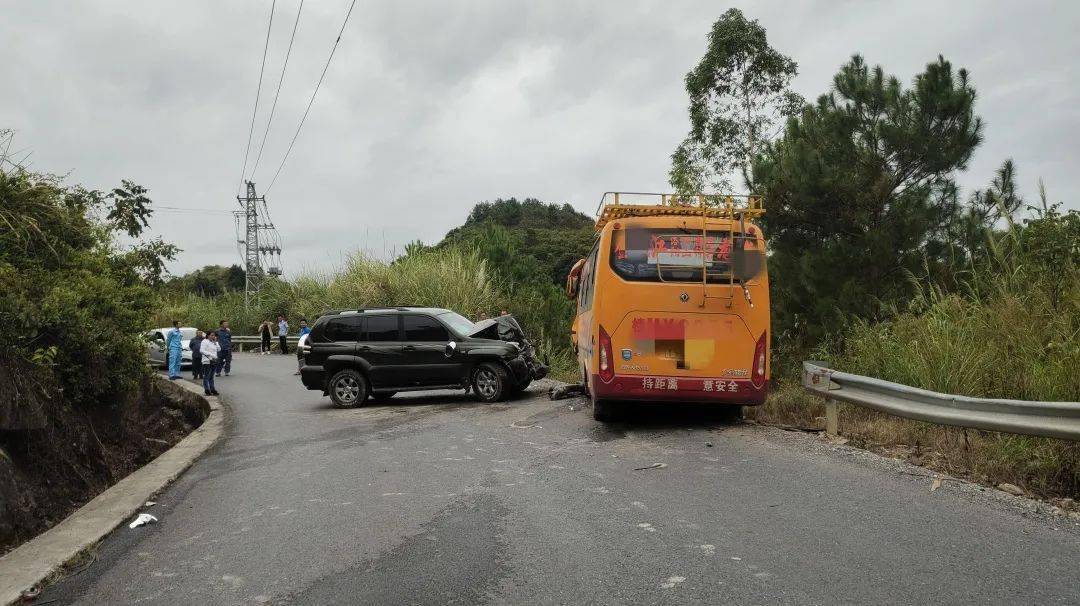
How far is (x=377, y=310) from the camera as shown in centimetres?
1573

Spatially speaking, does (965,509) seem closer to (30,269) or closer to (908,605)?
(908,605)

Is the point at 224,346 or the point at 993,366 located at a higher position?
the point at 224,346

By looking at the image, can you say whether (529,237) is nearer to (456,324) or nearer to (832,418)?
(456,324)

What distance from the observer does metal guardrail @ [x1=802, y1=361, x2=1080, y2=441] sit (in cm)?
555

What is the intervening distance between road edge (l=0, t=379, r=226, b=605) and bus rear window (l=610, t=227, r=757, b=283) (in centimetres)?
567

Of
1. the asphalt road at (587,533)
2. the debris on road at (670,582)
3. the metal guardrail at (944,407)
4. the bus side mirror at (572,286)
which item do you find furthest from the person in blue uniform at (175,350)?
the debris on road at (670,582)

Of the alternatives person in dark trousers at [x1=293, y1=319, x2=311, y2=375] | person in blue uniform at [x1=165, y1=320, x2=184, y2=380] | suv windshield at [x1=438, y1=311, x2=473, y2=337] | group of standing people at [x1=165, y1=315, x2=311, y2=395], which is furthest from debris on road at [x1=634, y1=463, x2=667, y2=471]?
person in blue uniform at [x1=165, y1=320, x2=184, y2=380]

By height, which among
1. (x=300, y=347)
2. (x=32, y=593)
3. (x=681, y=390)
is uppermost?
(x=300, y=347)

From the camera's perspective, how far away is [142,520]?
21.3 feet

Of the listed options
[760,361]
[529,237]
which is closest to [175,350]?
[760,361]

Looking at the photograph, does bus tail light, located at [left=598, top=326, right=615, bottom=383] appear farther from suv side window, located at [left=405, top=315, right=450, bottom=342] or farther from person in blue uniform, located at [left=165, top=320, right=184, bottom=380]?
person in blue uniform, located at [left=165, top=320, right=184, bottom=380]

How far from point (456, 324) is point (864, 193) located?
7.69m

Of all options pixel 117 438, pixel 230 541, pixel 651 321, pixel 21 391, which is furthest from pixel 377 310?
pixel 230 541

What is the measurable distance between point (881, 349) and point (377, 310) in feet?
30.0
